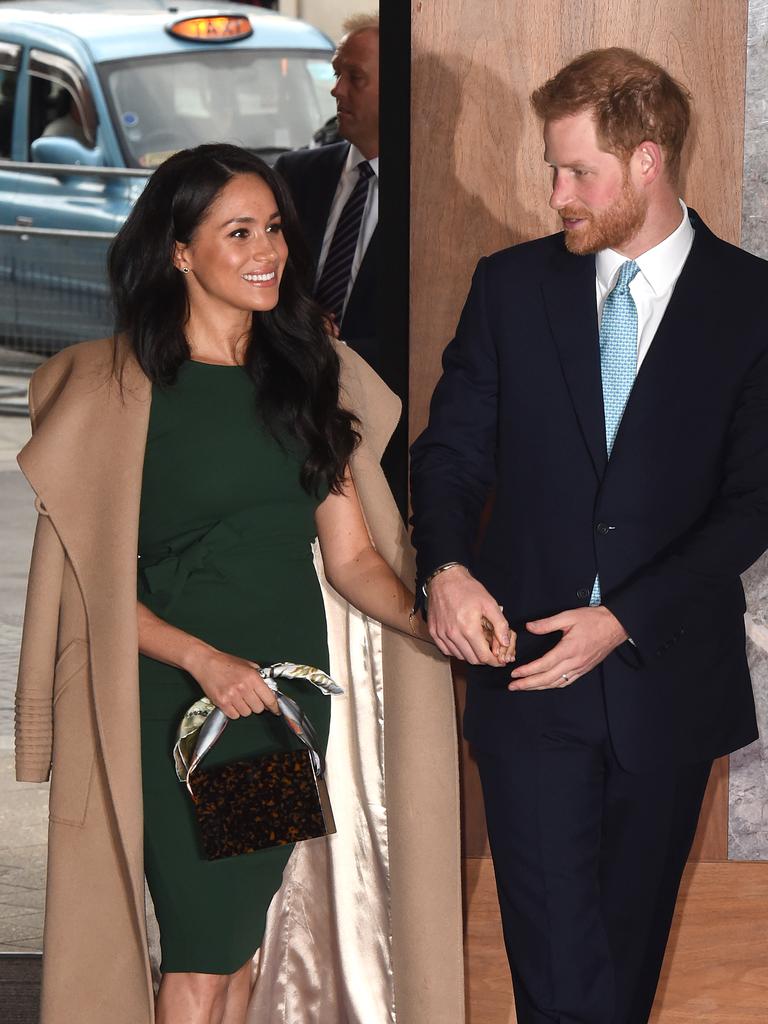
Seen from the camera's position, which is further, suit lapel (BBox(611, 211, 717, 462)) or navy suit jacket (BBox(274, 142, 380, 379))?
navy suit jacket (BBox(274, 142, 380, 379))

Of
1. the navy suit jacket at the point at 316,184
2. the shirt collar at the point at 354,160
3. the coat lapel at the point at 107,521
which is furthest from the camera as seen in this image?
the navy suit jacket at the point at 316,184

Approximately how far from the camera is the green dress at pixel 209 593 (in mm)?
2666

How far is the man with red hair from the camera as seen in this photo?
259 cm

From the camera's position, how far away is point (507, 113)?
134 inches

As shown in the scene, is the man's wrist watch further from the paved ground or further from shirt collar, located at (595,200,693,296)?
the paved ground

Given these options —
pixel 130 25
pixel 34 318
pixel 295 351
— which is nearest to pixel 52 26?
pixel 130 25

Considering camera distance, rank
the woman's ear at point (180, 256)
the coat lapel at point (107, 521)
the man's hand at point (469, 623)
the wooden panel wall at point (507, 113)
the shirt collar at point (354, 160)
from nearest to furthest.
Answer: the man's hand at point (469, 623) → the coat lapel at point (107, 521) → the woman's ear at point (180, 256) → the wooden panel wall at point (507, 113) → the shirt collar at point (354, 160)

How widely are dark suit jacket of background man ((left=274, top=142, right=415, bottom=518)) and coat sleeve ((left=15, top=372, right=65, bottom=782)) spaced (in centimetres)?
83

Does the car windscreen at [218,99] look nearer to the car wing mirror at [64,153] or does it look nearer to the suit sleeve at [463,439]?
the car wing mirror at [64,153]

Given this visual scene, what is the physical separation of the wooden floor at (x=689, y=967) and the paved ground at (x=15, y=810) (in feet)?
3.81

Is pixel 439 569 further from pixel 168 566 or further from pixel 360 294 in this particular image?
pixel 360 294

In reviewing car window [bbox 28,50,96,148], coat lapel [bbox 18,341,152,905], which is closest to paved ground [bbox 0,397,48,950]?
coat lapel [bbox 18,341,152,905]

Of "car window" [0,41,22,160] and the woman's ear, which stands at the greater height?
"car window" [0,41,22,160]

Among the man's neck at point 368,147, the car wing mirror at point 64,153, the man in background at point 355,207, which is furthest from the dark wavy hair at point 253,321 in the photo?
the car wing mirror at point 64,153
